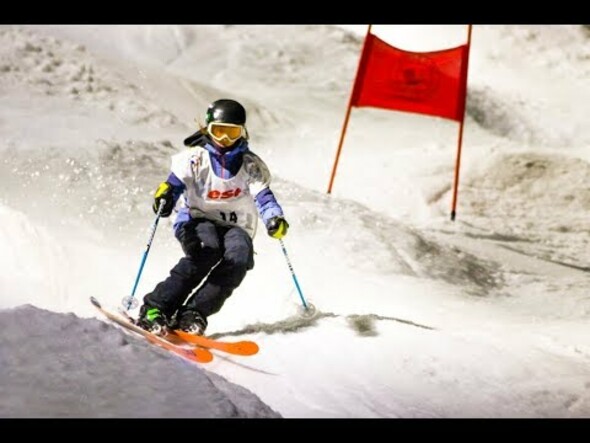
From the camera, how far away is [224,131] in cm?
443

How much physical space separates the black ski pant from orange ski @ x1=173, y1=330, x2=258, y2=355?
163mm

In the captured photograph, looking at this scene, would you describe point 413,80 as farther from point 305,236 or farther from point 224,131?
point 224,131

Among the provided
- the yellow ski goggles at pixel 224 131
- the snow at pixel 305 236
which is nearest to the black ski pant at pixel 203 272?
the snow at pixel 305 236

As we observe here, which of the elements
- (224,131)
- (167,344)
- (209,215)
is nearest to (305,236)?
(209,215)

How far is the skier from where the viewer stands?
14.5 ft

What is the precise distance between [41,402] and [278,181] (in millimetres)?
4238

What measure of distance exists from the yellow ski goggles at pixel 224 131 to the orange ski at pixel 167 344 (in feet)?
3.29

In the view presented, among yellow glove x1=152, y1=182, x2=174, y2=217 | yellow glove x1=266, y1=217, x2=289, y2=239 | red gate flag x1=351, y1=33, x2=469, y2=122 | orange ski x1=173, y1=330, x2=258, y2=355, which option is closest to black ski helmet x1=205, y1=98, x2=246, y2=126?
yellow glove x1=152, y1=182, x2=174, y2=217

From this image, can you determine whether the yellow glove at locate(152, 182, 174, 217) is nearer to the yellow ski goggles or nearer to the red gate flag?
the yellow ski goggles

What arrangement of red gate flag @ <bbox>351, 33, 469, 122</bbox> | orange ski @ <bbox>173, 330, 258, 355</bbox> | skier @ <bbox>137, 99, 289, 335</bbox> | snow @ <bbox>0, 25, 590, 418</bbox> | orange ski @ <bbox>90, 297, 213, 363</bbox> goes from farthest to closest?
red gate flag @ <bbox>351, 33, 469, 122</bbox> < skier @ <bbox>137, 99, 289, 335</bbox> < orange ski @ <bbox>173, 330, 258, 355</bbox> < orange ski @ <bbox>90, 297, 213, 363</bbox> < snow @ <bbox>0, 25, 590, 418</bbox>

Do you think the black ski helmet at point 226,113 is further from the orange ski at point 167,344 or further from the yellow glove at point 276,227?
the orange ski at point 167,344

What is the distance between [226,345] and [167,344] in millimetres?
299

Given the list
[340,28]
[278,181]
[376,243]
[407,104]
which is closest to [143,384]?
[376,243]

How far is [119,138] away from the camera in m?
7.31
